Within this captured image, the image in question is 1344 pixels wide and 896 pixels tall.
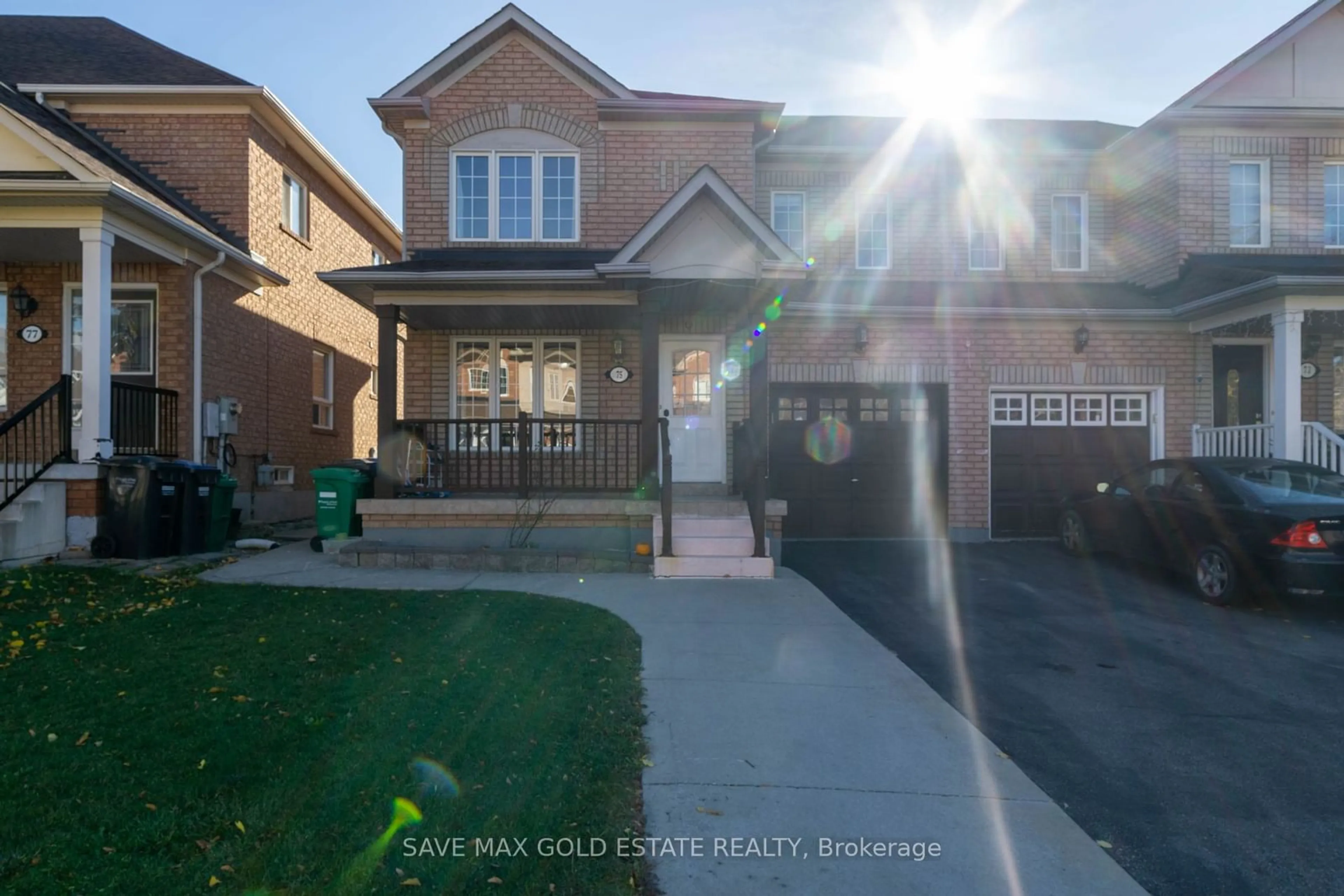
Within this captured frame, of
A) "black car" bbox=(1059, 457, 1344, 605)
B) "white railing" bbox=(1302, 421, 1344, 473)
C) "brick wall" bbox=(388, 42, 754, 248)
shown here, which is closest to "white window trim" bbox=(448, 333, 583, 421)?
"brick wall" bbox=(388, 42, 754, 248)

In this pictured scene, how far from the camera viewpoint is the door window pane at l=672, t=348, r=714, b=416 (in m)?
11.6

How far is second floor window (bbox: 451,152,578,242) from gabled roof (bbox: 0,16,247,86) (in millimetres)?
4014

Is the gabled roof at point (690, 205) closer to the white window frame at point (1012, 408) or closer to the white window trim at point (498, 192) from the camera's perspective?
the white window trim at point (498, 192)

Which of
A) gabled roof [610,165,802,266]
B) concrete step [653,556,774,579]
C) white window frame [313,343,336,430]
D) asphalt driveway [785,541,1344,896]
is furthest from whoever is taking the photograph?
white window frame [313,343,336,430]

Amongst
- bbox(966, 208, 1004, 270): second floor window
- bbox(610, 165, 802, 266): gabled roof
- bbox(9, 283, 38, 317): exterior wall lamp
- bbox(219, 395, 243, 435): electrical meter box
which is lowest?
bbox(219, 395, 243, 435): electrical meter box

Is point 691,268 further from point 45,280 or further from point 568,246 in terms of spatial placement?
point 45,280

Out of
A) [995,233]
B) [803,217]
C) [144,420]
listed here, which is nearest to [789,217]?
[803,217]

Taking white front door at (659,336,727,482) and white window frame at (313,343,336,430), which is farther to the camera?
white window frame at (313,343,336,430)

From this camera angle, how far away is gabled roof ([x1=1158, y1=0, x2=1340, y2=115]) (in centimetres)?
1220

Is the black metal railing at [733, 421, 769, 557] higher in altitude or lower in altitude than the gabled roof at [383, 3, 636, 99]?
lower

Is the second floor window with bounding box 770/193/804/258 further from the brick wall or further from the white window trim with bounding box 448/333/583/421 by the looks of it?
the white window trim with bounding box 448/333/583/421

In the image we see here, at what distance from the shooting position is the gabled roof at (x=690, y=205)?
902 cm

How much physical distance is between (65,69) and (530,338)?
351 inches

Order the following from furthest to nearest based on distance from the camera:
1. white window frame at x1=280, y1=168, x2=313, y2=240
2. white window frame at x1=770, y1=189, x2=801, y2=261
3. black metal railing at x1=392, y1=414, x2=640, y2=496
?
1. white window frame at x1=280, y1=168, x2=313, y2=240
2. white window frame at x1=770, y1=189, x2=801, y2=261
3. black metal railing at x1=392, y1=414, x2=640, y2=496
